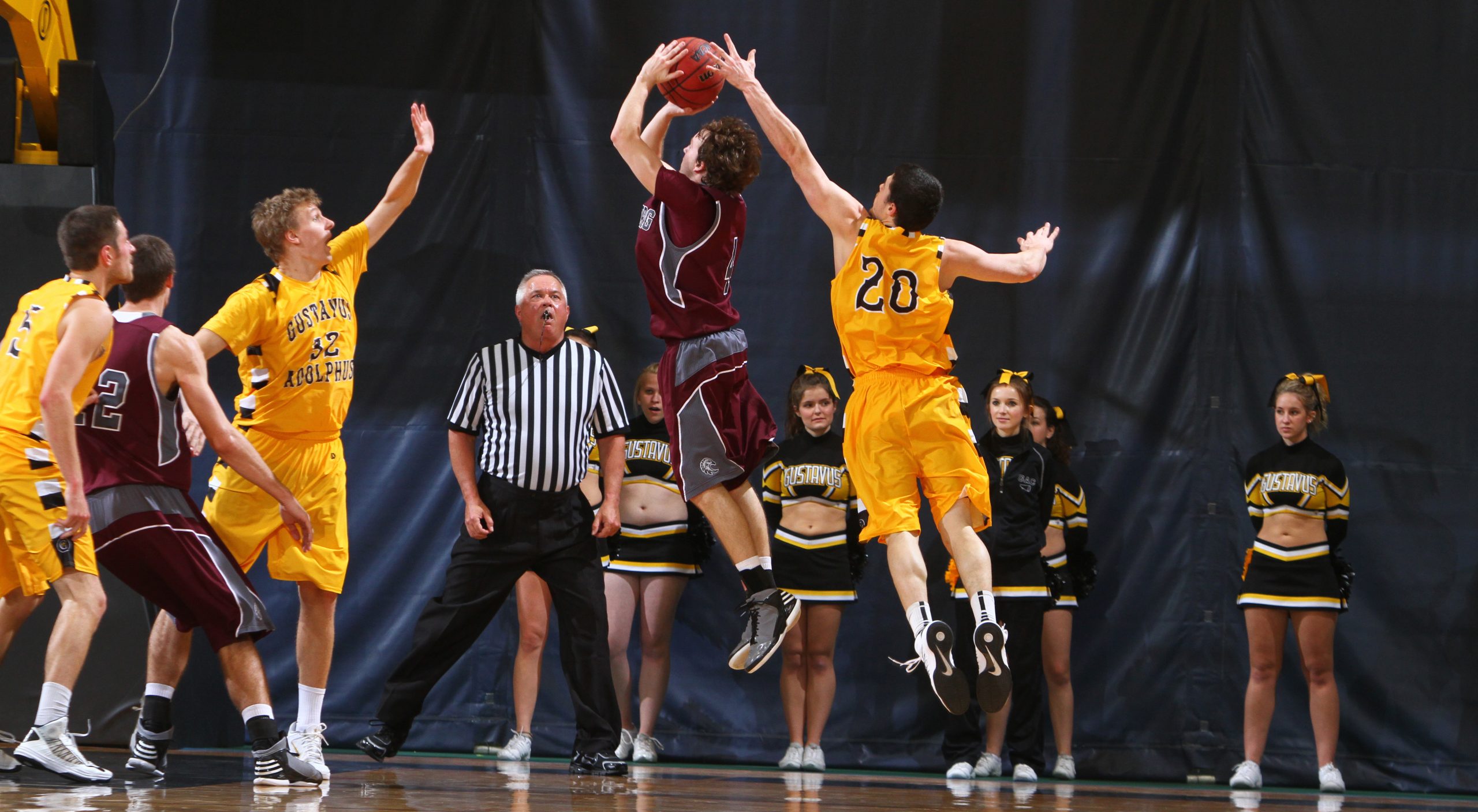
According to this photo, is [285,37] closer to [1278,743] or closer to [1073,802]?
[1073,802]

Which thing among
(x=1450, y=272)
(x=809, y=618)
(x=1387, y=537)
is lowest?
(x=809, y=618)

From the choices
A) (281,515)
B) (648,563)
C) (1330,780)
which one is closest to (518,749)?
(648,563)

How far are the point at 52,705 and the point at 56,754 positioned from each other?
18 centimetres

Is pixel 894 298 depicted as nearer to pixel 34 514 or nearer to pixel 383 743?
pixel 383 743

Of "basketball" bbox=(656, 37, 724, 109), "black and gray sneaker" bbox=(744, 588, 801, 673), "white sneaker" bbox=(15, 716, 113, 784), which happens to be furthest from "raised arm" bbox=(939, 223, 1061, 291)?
"white sneaker" bbox=(15, 716, 113, 784)

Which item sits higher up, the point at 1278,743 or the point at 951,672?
the point at 951,672

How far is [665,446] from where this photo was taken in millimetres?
7871

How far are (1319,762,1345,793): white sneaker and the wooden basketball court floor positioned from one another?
0.11m

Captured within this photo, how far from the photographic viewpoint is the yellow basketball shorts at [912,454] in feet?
17.9

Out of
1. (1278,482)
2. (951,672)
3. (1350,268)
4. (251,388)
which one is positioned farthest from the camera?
(1350,268)

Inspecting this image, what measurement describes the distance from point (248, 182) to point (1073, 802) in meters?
5.87

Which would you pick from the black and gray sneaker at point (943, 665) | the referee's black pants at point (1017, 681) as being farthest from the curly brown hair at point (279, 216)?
the referee's black pants at point (1017, 681)

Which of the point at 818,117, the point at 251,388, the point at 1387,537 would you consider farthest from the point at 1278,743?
the point at 251,388

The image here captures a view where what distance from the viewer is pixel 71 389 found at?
16.2ft
